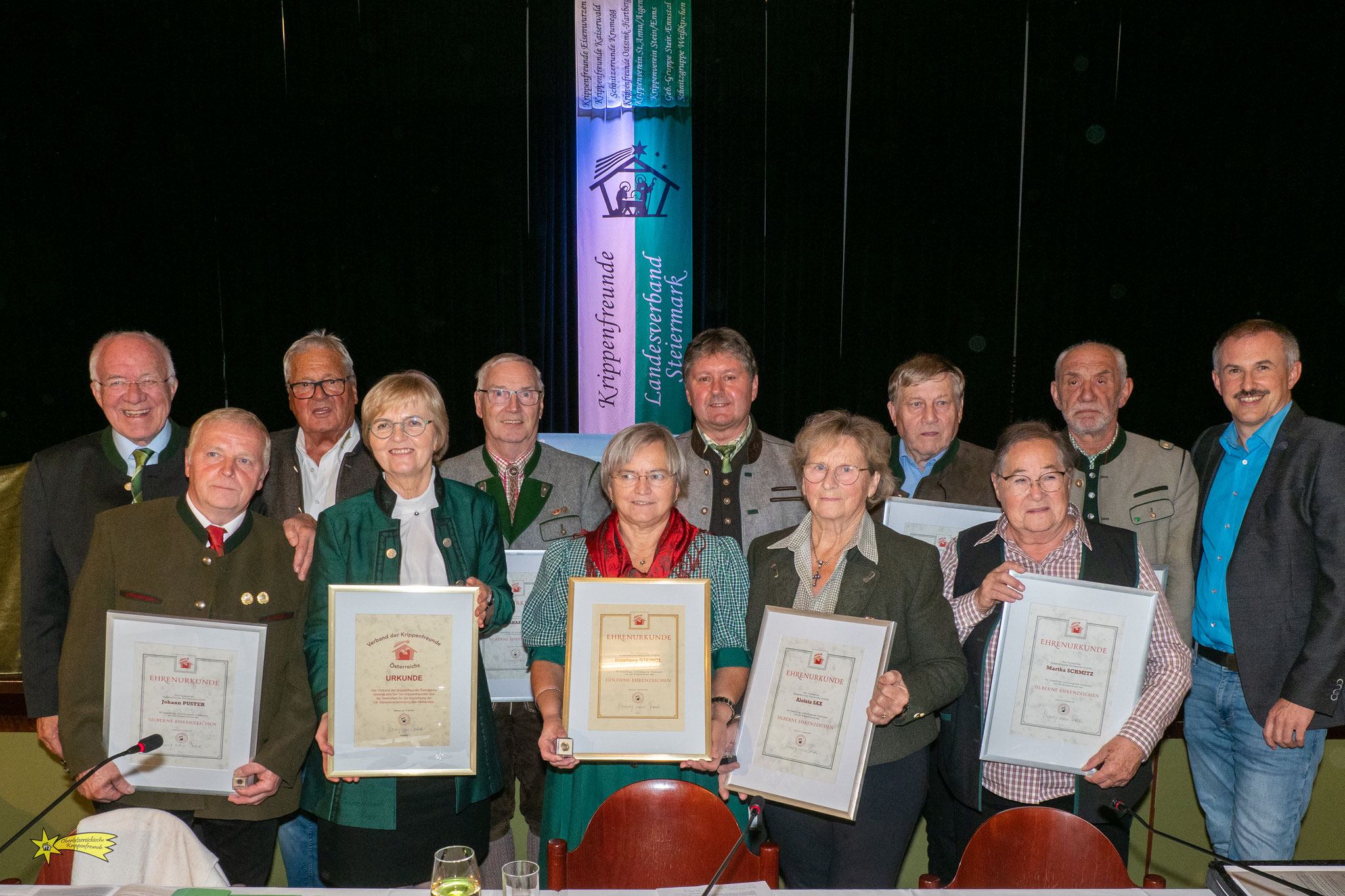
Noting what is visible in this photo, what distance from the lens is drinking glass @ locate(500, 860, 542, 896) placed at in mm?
1764

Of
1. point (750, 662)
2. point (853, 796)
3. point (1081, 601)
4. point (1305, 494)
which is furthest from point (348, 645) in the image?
point (1305, 494)

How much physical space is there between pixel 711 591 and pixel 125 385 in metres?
2.18

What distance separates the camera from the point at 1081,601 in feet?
8.21

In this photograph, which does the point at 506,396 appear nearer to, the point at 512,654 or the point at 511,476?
the point at 511,476

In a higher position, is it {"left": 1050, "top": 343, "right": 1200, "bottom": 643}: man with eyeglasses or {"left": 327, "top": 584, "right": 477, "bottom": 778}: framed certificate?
{"left": 1050, "top": 343, "right": 1200, "bottom": 643}: man with eyeglasses

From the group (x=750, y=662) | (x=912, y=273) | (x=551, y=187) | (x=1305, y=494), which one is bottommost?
(x=750, y=662)

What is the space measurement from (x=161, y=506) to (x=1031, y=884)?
101 inches

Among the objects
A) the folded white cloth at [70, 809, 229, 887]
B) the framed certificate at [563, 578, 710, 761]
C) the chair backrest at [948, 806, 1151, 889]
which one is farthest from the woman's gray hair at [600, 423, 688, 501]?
the folded white cloth at [70, 809, 229, 887]

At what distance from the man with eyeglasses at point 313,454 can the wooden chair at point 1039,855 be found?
94.8 inches

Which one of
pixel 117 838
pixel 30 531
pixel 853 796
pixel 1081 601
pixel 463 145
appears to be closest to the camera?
pixel 117 838

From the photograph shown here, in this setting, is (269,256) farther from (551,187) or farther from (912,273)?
(912,273)

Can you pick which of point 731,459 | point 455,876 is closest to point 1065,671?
point 731,459

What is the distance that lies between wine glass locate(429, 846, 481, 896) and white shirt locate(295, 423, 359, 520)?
80.9 inches

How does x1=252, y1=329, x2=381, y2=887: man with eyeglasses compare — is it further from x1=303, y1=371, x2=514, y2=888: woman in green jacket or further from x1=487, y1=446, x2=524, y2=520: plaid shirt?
x1=303, y1=371, x2=514, y2=888: woman in green jacket
